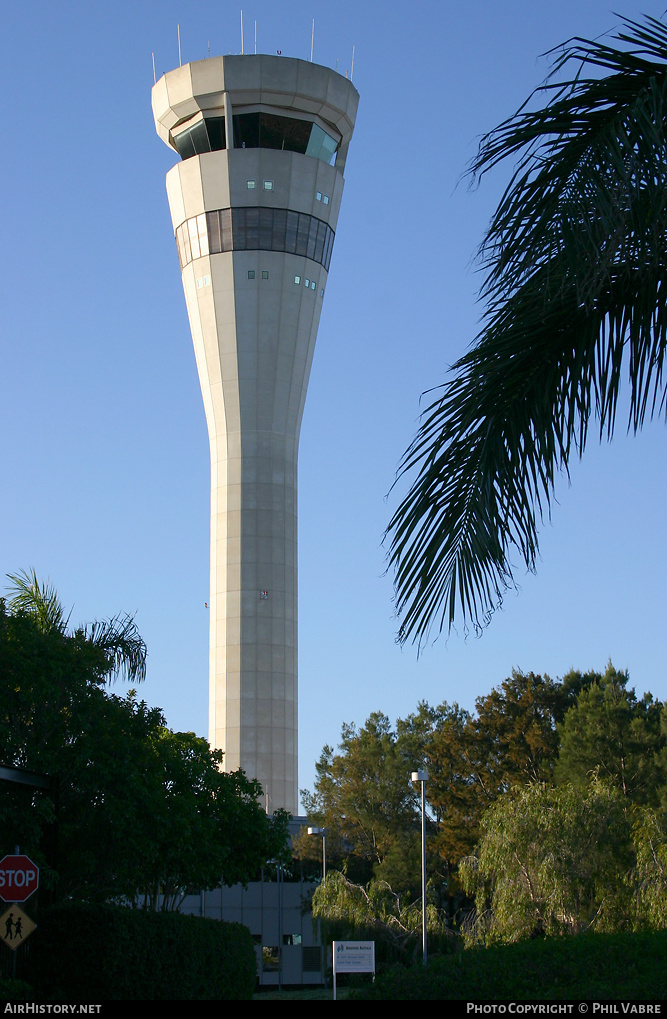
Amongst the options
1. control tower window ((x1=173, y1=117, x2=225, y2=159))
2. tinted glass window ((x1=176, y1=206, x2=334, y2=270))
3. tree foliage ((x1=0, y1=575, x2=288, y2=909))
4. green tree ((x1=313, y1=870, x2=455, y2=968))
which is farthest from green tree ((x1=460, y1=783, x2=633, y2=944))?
control tower window ((x1=173, y1=117, x2=225, y2=159))

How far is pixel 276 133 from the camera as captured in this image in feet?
253

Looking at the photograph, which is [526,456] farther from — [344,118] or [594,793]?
[344,118]

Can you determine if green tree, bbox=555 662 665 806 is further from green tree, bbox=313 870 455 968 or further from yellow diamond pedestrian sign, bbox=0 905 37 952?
yellow diamond pedestrian sign, bbox=0 905 37 952

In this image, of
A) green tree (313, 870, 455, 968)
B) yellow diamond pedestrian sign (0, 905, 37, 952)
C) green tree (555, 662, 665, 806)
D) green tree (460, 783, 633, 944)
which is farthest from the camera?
green tree (555, 662, 665, 806)

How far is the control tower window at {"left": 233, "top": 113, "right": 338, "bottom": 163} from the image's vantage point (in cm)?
7656

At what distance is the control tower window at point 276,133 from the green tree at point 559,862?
52596mm

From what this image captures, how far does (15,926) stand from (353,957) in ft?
41.5

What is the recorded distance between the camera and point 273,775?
A: 238ft

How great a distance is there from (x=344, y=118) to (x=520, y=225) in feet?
256

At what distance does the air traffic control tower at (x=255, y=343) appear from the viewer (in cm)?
7381

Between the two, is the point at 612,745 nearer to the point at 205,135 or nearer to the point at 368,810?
the point at 368,810

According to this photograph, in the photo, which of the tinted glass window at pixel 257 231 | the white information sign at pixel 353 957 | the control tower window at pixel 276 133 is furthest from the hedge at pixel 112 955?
the control tower window at pixel 276 133

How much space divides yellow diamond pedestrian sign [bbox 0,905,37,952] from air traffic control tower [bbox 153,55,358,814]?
2148 inches

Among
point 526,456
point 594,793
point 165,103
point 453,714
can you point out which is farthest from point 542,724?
point 526,456
